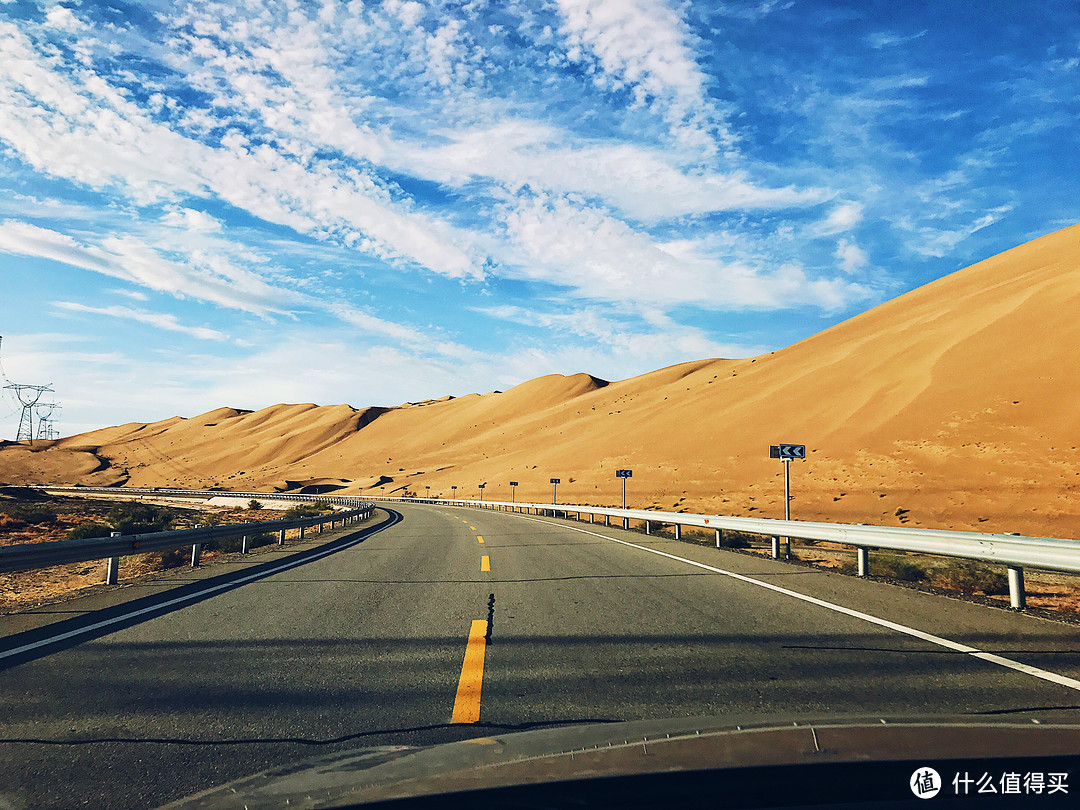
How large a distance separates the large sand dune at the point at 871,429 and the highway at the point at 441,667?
2452 cm

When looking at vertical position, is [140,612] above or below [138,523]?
above

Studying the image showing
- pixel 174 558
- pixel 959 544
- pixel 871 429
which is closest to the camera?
pixel 959 544

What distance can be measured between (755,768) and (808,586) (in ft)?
23.5

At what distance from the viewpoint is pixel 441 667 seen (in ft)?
15.8

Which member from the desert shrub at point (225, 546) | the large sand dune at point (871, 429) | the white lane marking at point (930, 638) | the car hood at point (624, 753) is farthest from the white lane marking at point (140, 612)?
the large sand dune at point (871, 429)

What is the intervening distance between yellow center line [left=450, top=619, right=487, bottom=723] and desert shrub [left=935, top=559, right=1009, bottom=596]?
728 centimetres

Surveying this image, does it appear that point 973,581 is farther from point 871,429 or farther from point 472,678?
point 871,429

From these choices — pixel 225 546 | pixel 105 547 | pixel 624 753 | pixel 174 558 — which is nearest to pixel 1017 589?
pixel 624 753

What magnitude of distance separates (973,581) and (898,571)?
135cm

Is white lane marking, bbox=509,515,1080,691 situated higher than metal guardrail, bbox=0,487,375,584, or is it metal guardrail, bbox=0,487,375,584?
metal guardrail, bbox=0,487,375,584

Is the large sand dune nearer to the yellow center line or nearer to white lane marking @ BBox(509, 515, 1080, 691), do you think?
white lane marking @ BBox(509, 515, 1080, 691)

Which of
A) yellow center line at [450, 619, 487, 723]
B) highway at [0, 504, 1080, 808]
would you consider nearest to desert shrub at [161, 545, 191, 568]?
highway at [0, 504, 1080, 808]

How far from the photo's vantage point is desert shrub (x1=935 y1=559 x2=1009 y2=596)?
953 cm

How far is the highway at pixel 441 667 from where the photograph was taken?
3416 millimetres
